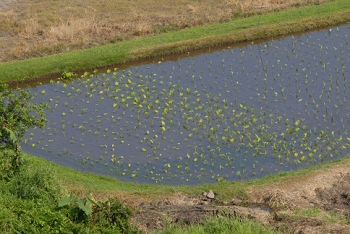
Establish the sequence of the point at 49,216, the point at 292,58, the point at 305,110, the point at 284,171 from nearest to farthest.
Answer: the point at 49,216 → the point at 284,171 → the point at 305,110 → the point at 292,58

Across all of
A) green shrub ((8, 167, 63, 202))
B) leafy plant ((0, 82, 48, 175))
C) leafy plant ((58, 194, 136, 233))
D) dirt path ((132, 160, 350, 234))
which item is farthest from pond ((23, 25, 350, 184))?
leafy plant ((58, 194, 136, 233))

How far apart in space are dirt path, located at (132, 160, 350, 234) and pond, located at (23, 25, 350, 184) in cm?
137

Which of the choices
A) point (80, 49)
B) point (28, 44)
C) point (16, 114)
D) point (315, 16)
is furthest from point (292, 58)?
point (16, 114)

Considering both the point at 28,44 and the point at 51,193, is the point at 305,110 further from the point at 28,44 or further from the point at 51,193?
the point at 28,44

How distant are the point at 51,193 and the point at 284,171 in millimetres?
5391

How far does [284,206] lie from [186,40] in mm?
12393

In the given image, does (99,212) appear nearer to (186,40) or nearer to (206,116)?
(206,116)

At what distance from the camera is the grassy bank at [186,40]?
75.7 feet

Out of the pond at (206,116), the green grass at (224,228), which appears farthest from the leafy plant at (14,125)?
the green grass at (224,228)

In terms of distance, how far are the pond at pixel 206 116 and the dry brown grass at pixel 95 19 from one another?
3236 mm

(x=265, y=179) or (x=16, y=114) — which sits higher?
(x=16, y=114)

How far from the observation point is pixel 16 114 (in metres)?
14.2

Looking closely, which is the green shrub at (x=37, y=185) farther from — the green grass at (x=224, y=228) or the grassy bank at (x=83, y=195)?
the green grass at (x=224, y=228)

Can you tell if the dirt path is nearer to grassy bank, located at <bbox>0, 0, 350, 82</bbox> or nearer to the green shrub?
the green shrub
